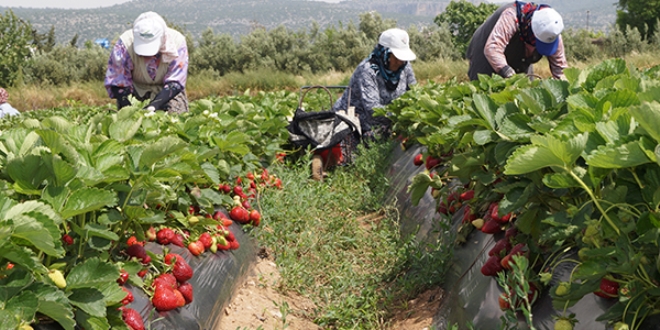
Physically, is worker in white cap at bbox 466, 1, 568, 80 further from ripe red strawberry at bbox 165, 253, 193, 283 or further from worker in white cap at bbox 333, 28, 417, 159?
ripe red strawberry at bbox 165, 253, 193, 283

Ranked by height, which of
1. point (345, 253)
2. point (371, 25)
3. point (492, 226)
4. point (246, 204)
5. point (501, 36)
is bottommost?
point (371, 25)

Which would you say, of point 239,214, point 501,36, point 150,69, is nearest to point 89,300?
point 239,214

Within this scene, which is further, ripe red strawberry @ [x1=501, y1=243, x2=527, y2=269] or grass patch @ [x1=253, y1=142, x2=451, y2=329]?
grass patch @ [x1=253, y1=142, x2=451, y2=329]

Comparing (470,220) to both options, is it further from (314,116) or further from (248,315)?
(314,116)

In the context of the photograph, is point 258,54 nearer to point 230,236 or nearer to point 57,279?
point 230,236

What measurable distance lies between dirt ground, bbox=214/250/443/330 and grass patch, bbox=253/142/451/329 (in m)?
0.06

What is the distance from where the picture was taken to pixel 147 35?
515cm

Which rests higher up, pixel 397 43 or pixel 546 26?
pixel 546 26

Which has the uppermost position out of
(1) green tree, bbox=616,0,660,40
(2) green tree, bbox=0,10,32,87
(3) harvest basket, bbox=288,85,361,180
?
(3) harvest basket, bbox=288,85,361,180

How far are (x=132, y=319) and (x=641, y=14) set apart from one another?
39878 millimetres

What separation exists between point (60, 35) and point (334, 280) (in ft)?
699

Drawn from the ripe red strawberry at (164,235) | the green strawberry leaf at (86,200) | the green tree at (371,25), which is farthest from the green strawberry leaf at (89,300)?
the green tree at (371,25)

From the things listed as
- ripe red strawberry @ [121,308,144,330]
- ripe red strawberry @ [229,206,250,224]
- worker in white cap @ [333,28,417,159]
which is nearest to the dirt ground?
ripe red strawberry @ [229,206,250,224]

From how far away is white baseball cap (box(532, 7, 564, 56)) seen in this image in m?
5.60
